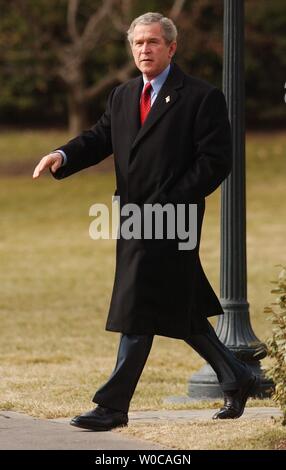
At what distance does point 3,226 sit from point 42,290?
27.5 feet

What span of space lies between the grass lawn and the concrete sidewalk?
334mm

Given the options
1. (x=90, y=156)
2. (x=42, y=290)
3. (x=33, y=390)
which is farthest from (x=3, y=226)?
(x=90, y=156)

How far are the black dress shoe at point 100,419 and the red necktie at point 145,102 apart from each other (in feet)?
4.79

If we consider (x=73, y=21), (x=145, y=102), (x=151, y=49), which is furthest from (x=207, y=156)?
(x=73, y=21)

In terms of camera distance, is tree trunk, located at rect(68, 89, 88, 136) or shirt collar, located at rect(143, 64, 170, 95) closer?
shirt collar, located at rect(143, 64, 170, 95)

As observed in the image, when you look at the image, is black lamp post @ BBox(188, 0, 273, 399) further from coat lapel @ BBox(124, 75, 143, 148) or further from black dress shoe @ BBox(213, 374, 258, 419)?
coat lapel @ BBox(124, 75, 143, 148)

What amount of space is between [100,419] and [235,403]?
780 mm

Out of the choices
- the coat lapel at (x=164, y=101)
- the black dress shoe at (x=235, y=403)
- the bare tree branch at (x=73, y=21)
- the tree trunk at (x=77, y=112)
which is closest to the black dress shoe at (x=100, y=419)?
the black dress shoe at (x=235, y=403)

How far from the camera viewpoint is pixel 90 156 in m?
7.28

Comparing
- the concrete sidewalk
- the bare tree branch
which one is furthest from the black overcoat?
the bare tree branch

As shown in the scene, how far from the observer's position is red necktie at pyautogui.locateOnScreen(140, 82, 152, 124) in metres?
7.16

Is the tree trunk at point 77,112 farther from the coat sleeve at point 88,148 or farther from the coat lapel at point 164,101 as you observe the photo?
the coat lapel at point 164,101

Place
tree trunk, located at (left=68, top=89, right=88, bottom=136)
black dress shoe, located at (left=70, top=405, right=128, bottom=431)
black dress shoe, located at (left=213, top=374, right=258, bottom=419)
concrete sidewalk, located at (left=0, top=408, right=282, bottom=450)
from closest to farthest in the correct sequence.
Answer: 1. concrete sidewalk, located at (left=0, top=408, right=282, bottom=450)
2. black dress shoe, located at (left=70, top=405, right=128, bottom=431)
3. black dress shoe, located at (left=213, top=374, right=258, bottom=419)
4. tree trunk, located at (left=68, top=89, right=88, bottom=136)

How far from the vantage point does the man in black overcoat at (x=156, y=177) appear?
6.98 metres
